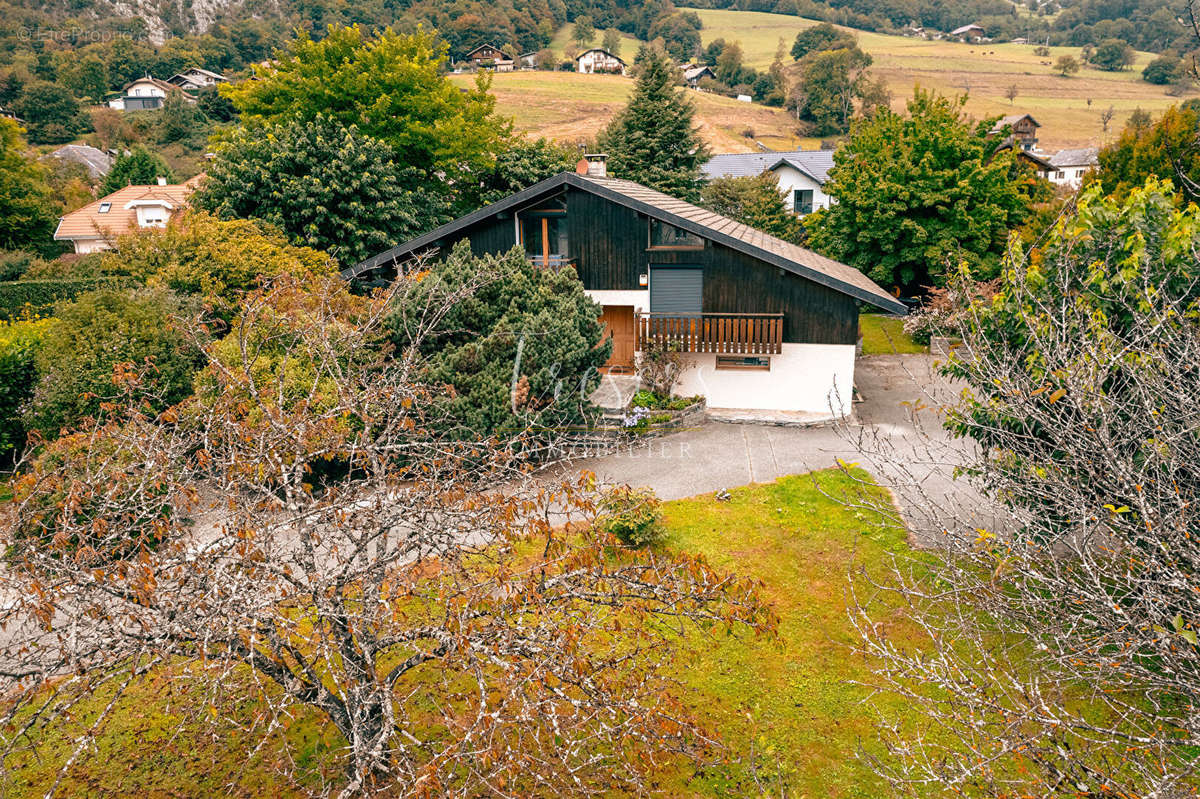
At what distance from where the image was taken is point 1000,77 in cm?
10294

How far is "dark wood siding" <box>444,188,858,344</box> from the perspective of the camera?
17.4 meters

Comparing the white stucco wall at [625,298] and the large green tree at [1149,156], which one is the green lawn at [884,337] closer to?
the large green tree at [1149,156]

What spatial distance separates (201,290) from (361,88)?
36.3 ft

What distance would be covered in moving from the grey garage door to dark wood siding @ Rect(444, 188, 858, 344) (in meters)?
0.22

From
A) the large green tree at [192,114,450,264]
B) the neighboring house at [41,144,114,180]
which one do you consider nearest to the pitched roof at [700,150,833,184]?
the large green tree at [192,114,450,264]

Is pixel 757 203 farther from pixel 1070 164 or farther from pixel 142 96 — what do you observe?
pixel 142 96

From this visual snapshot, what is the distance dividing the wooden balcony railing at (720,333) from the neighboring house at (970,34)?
147572 mm

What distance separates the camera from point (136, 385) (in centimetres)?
750

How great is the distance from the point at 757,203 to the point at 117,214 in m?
35.1

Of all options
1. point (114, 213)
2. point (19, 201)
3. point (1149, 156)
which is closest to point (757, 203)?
point (1149, 156)

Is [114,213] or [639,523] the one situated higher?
[114,213]

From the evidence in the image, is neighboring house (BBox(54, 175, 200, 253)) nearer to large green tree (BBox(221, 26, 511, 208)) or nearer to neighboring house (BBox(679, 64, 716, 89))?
large green tree (BBox(221, 26, 511, 208))

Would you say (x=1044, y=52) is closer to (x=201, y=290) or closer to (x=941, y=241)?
(x=941, y=241)

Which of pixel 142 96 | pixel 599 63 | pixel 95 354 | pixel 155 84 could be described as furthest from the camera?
pixel 599 63
